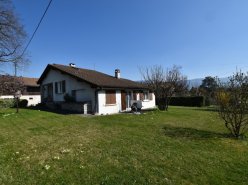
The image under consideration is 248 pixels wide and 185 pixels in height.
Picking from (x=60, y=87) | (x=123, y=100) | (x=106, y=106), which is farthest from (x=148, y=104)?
(x=60, y=87)

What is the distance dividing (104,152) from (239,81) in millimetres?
7002

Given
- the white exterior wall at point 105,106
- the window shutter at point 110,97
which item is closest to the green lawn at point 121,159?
the white exterior wall at point 105,106

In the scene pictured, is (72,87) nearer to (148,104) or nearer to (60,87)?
(60,87)

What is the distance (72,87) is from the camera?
73.6 feet

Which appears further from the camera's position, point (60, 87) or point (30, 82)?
point (30, 82)

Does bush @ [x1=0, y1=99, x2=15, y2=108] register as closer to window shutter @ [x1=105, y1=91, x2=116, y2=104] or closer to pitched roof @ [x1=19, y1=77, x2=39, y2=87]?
window shutter @ [x1=105, y1=91, x2=116, y2=104]

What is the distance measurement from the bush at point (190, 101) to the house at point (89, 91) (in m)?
12.6

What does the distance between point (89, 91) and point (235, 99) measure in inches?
532

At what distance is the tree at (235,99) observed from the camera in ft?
31.6

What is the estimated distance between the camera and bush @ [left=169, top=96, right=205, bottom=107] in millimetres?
37406

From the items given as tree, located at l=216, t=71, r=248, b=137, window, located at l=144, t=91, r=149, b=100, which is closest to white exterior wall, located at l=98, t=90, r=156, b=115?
window, located at l=144, t=91, r=149, b=100

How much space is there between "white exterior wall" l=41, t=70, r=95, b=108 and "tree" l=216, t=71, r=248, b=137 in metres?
12.2

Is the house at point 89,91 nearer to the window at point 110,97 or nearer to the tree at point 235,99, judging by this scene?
the window at point 110,97

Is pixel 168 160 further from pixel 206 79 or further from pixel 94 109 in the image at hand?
pixel 206 79
